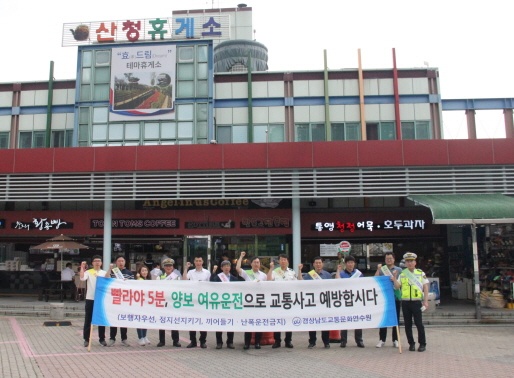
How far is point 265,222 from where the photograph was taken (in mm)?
20078

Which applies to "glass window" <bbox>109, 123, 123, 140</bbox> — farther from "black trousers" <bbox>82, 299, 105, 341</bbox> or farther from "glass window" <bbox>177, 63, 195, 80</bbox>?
"black trousers" <bbox>82, 299, 105, 341</bbox>

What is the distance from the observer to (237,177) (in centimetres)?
1902

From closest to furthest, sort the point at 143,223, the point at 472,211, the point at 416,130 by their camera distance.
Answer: the point at 472,211, the point at 143,223, the point at 416,130

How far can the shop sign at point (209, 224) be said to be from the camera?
2016cm

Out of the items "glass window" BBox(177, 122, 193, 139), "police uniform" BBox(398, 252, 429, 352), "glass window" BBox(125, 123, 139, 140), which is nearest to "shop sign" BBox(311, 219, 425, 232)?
"police uniform" BBox(398, 252, 429, 352)

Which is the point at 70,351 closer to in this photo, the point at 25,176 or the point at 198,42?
the point at 25,176

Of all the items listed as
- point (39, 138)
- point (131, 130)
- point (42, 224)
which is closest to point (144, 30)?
point (131, 130)

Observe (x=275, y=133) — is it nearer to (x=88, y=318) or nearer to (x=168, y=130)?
(x=168, y=130)

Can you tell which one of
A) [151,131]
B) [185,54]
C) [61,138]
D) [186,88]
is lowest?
[151,131]

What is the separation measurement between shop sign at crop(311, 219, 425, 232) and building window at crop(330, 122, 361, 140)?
9.91 meters

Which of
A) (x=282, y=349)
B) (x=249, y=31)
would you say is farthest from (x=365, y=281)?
(x=249, y=31)

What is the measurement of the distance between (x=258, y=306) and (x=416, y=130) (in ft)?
70.7

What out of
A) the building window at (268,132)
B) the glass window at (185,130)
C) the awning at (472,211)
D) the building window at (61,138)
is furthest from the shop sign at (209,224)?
the building window at (61,138)

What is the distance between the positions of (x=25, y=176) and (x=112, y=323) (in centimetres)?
1152
